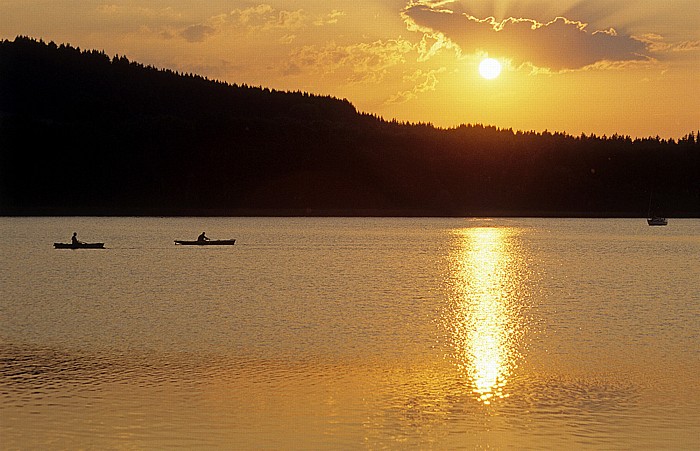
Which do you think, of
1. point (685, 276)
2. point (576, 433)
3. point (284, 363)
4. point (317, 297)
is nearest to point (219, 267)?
point (317, 297)

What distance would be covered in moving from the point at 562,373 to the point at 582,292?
32.9 metres

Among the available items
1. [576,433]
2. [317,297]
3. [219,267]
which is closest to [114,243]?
[219,267]

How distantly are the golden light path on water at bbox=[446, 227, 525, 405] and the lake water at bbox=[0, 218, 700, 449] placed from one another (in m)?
0.14

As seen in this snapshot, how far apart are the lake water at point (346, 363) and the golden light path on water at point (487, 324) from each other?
0.14 meters

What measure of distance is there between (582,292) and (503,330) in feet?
71.8

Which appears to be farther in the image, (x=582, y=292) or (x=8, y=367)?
(x=582, y=292)

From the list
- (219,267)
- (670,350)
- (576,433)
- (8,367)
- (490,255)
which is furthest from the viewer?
(490,255)

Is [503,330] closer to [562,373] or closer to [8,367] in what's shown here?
[562,373]

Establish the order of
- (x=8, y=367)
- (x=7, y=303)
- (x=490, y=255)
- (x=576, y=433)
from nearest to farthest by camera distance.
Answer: (x=576, y=433) → (x=8, y=367) → (x=7, y=303) → (x=490, y=255)

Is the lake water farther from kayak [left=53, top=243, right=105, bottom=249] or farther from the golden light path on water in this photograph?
kayak [left=53, top=243, right=105, bottom=249]

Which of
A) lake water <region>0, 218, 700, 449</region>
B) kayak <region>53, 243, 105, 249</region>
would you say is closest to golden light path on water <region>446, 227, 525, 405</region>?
lake water <region>0, 218, 700, 449</region>

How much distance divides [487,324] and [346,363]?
566 inches

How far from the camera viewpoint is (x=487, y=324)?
44844mm

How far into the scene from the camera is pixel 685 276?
7688 cm
